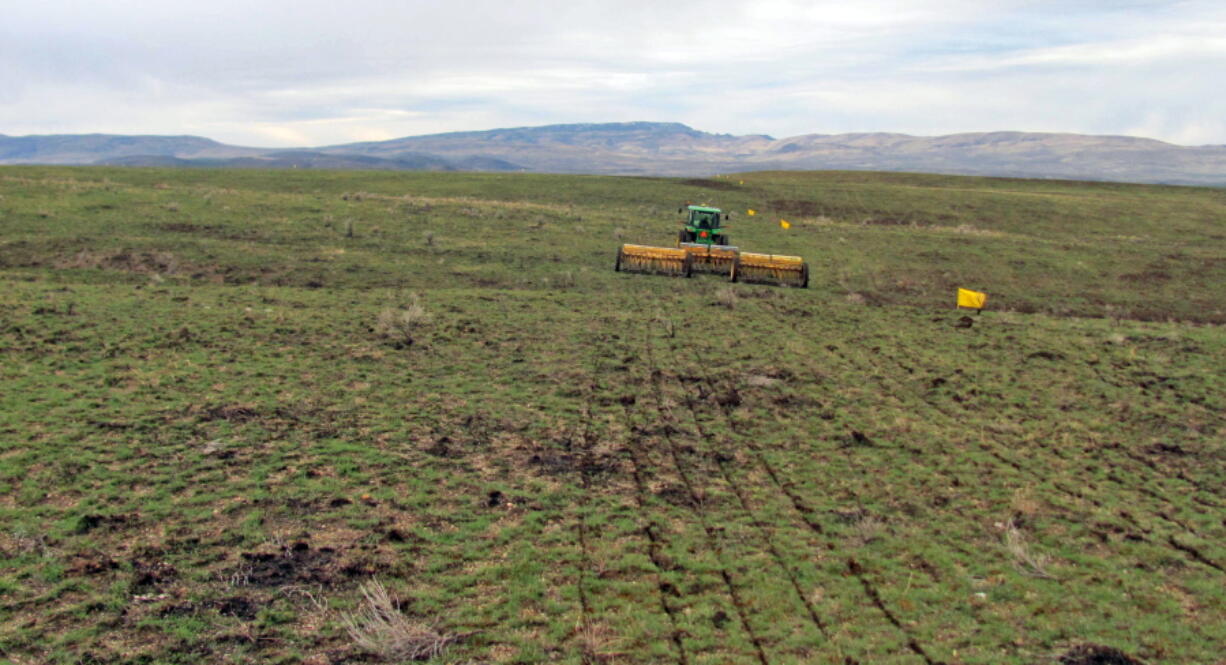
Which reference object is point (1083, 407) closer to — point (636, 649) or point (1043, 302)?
point (636, 649)

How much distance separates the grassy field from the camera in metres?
7.51

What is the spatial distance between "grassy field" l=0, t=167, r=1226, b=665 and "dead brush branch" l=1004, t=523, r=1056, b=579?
7 centimetres

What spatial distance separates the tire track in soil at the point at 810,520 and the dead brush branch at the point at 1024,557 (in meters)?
2.10

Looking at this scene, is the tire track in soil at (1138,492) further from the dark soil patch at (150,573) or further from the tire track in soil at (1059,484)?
the dark soil patch at (150,573)

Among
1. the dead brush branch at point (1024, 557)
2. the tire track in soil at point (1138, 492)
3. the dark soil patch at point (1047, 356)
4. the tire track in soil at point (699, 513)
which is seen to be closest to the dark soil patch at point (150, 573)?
the tire track in soil at point (699, 513)

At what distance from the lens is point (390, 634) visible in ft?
22.7

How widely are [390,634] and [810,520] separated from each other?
6.00 m

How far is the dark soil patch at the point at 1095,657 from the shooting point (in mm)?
7211

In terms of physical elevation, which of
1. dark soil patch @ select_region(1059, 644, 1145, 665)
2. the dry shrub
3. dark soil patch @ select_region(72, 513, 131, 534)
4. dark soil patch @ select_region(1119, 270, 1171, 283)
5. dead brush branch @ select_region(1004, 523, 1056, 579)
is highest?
dark soil patch @ select_region(1119, 270, 1171, 283)

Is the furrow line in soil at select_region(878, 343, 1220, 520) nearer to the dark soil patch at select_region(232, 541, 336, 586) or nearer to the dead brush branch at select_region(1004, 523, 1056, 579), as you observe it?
the dead brush branch at select_region(1004, 523, 1056, 579)

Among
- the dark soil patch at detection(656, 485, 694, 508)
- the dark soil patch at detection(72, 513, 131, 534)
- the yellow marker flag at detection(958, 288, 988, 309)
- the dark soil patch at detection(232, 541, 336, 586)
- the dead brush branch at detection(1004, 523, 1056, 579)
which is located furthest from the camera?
the yellow marker flag at detection(958, 288, 988, 309)

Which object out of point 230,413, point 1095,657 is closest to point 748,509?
point 1095,657

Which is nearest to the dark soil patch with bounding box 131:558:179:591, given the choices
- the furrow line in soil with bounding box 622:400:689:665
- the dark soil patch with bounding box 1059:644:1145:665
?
the furrow line in soil with bounding box 622:400:689:665

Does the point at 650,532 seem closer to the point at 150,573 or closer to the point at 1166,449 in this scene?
the point at 150,573
